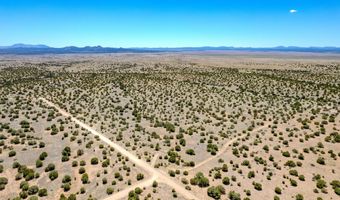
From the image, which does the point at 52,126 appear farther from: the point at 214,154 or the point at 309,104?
the point at 309,104

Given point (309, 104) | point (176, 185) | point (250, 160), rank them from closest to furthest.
Answer: point (176, 185), point (250, 160), point (309, 104)

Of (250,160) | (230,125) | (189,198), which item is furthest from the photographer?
(230,125)

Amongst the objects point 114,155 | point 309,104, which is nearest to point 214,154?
point 114,155

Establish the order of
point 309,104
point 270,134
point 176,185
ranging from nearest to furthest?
1. point 176,185
2. point 270,134
3. point 309,104

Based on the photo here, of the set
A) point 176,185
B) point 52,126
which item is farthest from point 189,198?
point 52,126

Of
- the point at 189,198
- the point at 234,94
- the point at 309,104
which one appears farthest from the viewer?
the point at 234,94

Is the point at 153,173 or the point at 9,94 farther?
the point at 9,94

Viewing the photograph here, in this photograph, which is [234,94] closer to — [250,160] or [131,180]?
[250,160]

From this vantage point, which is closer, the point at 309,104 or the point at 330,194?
the point at 330,194
